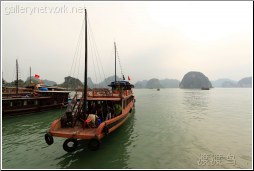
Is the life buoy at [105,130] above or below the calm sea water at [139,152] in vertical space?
above

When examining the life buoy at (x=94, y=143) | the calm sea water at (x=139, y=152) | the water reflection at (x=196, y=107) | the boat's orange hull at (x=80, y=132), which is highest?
the boat's orange hull at (x=80, y=132)

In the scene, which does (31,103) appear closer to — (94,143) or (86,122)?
(86,122)

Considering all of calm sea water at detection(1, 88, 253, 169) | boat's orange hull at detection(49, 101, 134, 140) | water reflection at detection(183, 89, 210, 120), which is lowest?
water reflection at detection(183, 89, 210, 120)

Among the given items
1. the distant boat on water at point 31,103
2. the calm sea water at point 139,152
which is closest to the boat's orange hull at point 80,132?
the calm sea water at point 139,152

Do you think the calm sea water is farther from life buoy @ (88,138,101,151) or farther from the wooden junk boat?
the wooden junk boat

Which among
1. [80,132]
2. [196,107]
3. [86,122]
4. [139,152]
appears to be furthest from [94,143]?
[196,107]

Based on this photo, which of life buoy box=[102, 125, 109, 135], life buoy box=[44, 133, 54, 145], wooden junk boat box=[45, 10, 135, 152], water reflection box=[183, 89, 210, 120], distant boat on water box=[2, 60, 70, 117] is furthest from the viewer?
water reflection box=[183, 89, 210, 120]

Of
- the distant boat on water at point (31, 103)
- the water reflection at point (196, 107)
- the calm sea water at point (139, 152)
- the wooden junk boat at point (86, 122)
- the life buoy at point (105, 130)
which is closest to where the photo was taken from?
the calm sea water at point (139, 152)

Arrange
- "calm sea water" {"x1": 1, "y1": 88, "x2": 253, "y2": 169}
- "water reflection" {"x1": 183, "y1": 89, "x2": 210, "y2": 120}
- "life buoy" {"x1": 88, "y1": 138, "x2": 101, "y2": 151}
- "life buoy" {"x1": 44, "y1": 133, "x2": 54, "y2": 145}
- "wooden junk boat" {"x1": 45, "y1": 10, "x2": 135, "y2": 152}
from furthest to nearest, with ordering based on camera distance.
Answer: "water reflection" {"x1": 183, "y1": 89, "x2": 210, "y2": 120}
"life buoy" {"x1": 44, "y1": 133, "x2": 54, "y2": 145}
"wooden junk boat" {"x1": 45, "y1": 10, "x2": 135, "y2": 152}
"life buoy" {"x1": 88, "y1": 138, "x2": 101, "y2": 151}
"calm sea water" {"x1": 1, "y1": 88, "x2": 253, "y2": 169}

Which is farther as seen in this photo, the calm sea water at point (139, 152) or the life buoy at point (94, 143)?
the life buoy at point (94, 143)

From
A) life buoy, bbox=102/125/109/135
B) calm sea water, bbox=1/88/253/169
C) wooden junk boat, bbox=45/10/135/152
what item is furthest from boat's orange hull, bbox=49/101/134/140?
calm sea water, bbox=1/88/253/169

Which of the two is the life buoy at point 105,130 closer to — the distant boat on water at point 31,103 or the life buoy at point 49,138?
the life buoy at point 49,138

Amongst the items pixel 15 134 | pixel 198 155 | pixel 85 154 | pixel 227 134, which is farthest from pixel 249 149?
pixel 15 134

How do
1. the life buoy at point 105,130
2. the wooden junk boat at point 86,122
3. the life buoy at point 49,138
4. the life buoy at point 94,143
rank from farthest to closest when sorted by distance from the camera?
the life buoy at point 105,130, the life buoy at point 49,138, the wooden junk boat at point 86,122, the life buoy at point 94,143
